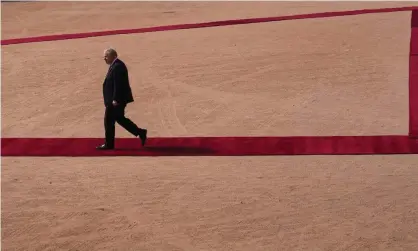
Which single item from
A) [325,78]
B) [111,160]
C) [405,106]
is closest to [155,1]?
[325,78]

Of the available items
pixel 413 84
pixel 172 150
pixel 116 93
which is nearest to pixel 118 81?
pixel 116 93

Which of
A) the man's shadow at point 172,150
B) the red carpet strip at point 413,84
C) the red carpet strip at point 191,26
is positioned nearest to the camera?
the man's shadow at point 172,150

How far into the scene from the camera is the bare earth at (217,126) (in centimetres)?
877

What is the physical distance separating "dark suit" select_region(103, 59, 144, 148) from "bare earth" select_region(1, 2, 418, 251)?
0.53 m

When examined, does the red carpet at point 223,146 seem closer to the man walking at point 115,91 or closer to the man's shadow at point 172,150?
the man's shadow at point 172,150

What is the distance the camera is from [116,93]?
11.3 m

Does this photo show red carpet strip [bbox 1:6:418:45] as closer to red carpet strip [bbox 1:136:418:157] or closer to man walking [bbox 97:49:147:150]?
red carpet strip [bbox 1:136:418:157]

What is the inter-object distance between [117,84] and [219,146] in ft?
5.28

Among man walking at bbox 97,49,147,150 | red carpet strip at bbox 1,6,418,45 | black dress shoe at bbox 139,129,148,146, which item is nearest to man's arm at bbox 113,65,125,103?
man walking at bbox 97,49,147,150

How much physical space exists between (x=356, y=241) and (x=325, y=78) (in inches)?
280

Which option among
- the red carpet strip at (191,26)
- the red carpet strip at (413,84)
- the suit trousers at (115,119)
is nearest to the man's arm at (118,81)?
the suit trousers at (115,119)

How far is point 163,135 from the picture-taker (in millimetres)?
12617

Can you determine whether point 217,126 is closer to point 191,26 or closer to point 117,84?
point 117,84

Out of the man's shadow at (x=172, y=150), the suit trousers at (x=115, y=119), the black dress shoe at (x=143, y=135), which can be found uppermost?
the suit trousers at (x=115, y=119)
